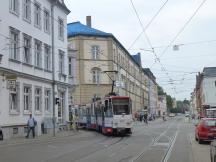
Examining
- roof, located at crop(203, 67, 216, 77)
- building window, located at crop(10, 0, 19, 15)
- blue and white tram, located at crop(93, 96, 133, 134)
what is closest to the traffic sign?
building window, located at crop(10, 0, 19, 15)

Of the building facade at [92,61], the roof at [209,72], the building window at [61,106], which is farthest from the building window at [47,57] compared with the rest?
the roof at [209,72]

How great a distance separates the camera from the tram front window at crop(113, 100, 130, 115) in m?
37.3

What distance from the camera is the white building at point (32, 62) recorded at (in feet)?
109

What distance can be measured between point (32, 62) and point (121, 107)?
25.4ft

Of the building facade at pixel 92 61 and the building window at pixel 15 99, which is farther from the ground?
the building facade at pixel 92 61

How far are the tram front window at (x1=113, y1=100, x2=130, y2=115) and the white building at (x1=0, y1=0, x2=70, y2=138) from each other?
6.43m

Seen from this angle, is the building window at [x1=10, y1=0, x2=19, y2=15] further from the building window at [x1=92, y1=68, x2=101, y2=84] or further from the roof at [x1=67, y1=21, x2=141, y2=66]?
the building window at [x1=92, y1=68, x2=101, y2=84]

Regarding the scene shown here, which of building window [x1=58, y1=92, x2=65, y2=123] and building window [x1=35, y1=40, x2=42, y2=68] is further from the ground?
building window [x1=35, y1=40, x2=42, y2=68]

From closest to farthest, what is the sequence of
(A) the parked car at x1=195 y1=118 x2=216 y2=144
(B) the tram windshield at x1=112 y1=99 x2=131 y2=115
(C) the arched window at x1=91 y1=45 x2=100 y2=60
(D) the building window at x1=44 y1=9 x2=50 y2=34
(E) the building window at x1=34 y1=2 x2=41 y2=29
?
(A) the parked car at x1=195 y1=118 x2=216 y2=144, (B) the tram windshield at x1=112 y1=99 x2=131 y2=115, (E) the building window at x1=34 y1=2 x2=41 y2=29, (D) the building window at x1=44 y1=9 x2=50 y2=34, (C) the arched window at x1=91 y1=45 x2=100 y2=60

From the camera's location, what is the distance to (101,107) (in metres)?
40.5

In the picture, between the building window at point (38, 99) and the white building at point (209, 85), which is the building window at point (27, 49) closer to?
the building window at point (38, 99)

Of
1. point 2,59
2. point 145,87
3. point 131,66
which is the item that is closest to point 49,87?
point 2,59

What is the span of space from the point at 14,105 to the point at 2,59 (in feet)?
13.7

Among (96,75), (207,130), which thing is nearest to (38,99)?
(207,130)
